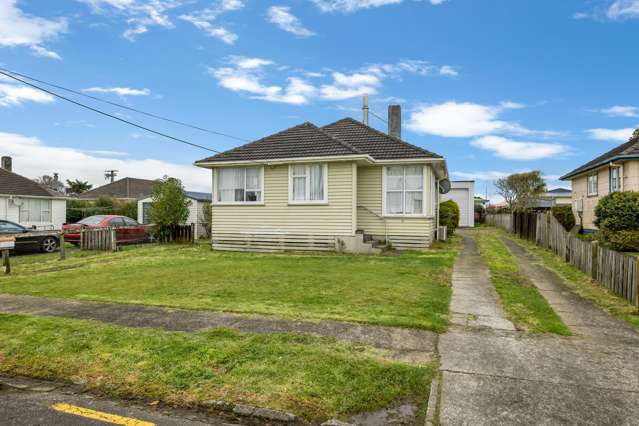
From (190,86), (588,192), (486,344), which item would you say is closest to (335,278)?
(486,344)

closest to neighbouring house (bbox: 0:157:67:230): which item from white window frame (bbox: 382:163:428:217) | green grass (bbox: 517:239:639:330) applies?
white window frame (bbox: 382:163:428:217)

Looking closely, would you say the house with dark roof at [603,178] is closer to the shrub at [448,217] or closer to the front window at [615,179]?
the front window at [615,179]

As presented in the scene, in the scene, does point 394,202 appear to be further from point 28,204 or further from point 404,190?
point 28,204

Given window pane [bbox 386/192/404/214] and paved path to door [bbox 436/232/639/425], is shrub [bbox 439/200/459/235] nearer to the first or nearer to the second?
window pane [bbox 386/192/404/214]

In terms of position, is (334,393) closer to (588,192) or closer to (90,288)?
(90,288)

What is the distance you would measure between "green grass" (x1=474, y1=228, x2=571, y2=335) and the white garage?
2244cm

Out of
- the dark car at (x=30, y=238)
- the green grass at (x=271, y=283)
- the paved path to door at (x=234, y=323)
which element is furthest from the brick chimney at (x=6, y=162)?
the paved path to door at (x=234, y=323)

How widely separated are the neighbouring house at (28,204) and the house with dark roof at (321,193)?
52.8 feet

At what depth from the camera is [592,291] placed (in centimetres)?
868

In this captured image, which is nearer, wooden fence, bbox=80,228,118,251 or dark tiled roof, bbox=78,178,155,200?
wooden fence, bbox=80,228,118,251

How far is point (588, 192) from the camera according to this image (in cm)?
2397

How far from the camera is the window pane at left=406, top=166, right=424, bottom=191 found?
16109 mm

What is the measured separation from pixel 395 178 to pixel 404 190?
603 millimetres

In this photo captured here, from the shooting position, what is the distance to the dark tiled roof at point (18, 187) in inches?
1044
